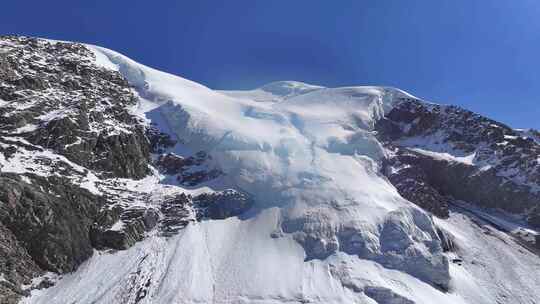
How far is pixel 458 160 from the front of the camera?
335 feet

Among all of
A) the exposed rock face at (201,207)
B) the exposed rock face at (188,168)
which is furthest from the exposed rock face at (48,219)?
the exposed rock face at (188,168)

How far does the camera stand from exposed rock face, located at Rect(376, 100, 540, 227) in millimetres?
91875

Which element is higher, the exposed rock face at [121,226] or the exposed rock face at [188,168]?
the exposed rock face at [188,168]

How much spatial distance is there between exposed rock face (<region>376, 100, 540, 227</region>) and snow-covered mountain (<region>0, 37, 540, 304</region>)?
368mm

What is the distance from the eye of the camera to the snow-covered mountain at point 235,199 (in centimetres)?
5897

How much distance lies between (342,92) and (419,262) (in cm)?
7020

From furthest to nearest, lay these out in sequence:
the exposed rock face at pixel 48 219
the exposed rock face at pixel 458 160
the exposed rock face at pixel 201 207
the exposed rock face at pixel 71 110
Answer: the exposed rock face at pixel 458 160
the exposed rock face at pixel 71 110
the exposed rock face at pixel 201 207
the exposed rock face at pixel 48 219

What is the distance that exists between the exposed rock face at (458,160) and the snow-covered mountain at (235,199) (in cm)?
37

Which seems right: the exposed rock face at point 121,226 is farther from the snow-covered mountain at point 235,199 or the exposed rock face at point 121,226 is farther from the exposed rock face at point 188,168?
the exposed rock face at point 188,168

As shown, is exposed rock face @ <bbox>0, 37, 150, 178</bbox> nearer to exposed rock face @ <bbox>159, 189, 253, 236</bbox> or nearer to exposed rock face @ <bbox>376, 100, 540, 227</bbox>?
exposed rock face @ <bbox>159, 189, 253, 236</bbox>

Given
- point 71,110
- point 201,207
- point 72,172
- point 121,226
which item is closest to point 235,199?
point 201,207

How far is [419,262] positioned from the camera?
68.6 m

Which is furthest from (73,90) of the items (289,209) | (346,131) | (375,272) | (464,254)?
(464,254)

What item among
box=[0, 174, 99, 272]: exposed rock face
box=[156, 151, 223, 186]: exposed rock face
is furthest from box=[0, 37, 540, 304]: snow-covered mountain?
box=[156, 151, 223, 186]: exposed rock face
